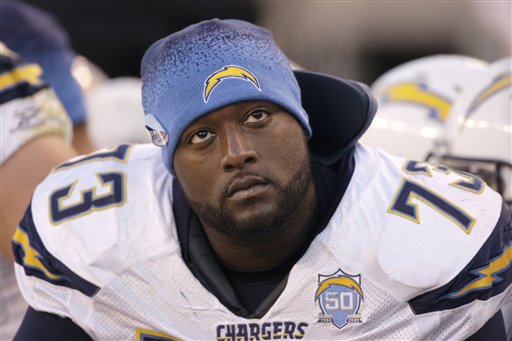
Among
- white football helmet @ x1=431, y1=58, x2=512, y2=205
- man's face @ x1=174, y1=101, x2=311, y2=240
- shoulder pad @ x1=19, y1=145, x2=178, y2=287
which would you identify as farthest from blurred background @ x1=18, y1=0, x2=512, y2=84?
man's face @ x1=174, y1=101, x2=311, y2=240

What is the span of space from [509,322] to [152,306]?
78 centimetres

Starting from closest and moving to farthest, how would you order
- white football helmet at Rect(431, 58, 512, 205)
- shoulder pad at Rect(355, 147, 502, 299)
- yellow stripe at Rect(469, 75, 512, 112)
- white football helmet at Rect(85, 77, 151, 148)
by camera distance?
shoulder pad at Rect(355, 147, 502, 299) < white football helmet at Rect(431, 58, 512, 205) < yellow stripe at Rect(469, 75, 512, 112) < white football helmet at Rect(85, 77, 151, 148)

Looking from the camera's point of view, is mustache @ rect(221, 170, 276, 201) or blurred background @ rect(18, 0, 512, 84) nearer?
mustache @ rect(221, 170, 276, 201)

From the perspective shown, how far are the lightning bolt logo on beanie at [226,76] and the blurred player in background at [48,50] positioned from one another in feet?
4.24

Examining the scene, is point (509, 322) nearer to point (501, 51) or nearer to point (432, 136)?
point (432, 136)

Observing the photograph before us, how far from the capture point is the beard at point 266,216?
1.73 meters

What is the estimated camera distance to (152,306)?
1.84 meters

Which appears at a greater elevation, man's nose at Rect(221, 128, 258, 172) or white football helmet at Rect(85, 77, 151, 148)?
man's nose at Rect(221, 128, 258, 172)

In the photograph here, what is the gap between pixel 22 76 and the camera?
7.90ft

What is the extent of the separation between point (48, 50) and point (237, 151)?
58.0 inches

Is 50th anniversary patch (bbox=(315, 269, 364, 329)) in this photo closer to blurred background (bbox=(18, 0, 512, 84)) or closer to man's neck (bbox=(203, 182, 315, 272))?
man's neck (bbox=(203, 182, 315, 272))

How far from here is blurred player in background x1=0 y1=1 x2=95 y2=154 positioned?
→ 2.86 meters

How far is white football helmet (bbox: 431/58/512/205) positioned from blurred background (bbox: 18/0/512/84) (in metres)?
2.34

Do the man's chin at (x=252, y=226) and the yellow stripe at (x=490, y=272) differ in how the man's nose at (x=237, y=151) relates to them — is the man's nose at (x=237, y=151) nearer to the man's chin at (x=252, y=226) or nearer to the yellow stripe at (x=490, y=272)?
the man's chin at (x=252, y=226)
